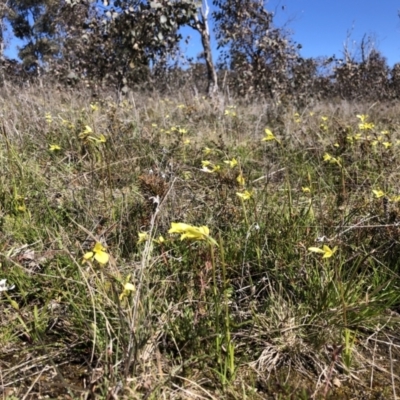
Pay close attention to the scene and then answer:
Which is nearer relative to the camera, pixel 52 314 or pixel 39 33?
pixel 52 314

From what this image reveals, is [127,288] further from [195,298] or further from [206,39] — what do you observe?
[206,39]

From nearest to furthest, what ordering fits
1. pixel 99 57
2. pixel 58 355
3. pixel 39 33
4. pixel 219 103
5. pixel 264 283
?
1. pixel 58 355
2. pixel 264 283
3. pixel 219 103
4. pixel 99 57
5. pixel 39 33

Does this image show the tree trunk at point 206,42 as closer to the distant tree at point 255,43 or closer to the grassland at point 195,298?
the distant tree at point 255,43

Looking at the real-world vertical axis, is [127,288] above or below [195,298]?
above

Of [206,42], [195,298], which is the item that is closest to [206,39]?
[206,42]

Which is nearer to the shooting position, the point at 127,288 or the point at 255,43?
the point at 127,288

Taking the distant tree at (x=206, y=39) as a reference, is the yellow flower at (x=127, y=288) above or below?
below

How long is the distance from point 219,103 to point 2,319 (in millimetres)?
4718

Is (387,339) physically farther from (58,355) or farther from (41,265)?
(41,265)

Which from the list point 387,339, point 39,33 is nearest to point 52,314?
point 387,339

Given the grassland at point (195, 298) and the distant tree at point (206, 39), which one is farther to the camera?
the distant tree at point (206, 39)

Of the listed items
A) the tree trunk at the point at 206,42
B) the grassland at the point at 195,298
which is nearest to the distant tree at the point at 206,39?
the tree trunk at the point at 206,42

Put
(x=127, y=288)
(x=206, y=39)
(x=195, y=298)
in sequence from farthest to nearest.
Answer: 1. (x=206, y=39)
2. (x=195, y=298)
3. (x=127, y=288)

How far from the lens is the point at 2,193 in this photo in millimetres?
2143
